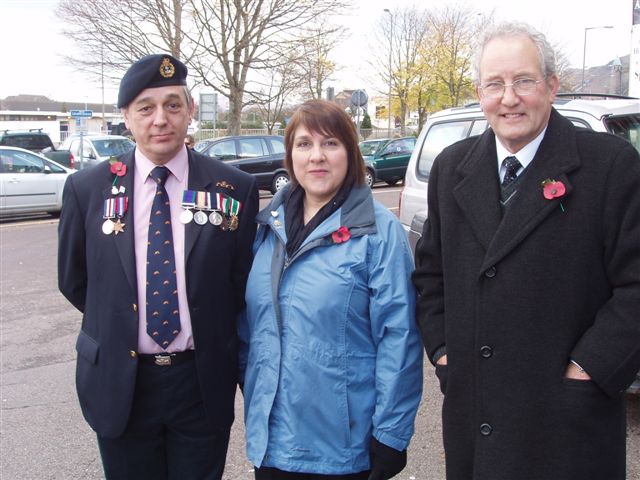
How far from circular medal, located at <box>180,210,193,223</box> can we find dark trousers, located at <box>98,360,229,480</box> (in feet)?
1.70

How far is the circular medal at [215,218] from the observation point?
2.39m

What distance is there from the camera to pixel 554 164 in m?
1.90

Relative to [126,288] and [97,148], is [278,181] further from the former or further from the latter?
[126,288]

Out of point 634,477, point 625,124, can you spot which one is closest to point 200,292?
point 634,477

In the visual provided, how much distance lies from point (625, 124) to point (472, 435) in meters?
3.42

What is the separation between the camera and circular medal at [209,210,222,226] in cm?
239

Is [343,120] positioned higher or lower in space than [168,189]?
higher

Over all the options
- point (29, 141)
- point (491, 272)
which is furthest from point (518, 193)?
point (29, 141)

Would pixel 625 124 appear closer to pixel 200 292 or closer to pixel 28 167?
pixel 200 292

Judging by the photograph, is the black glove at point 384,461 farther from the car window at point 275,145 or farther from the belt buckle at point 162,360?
the car window at point 275,145

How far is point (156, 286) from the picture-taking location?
230 centimetres

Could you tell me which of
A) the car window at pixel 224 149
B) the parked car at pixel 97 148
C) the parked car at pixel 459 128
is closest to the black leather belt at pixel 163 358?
the parked car at pixel 459 128

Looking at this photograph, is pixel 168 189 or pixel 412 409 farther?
pixel 168 189

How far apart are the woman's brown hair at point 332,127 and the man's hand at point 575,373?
96cm
